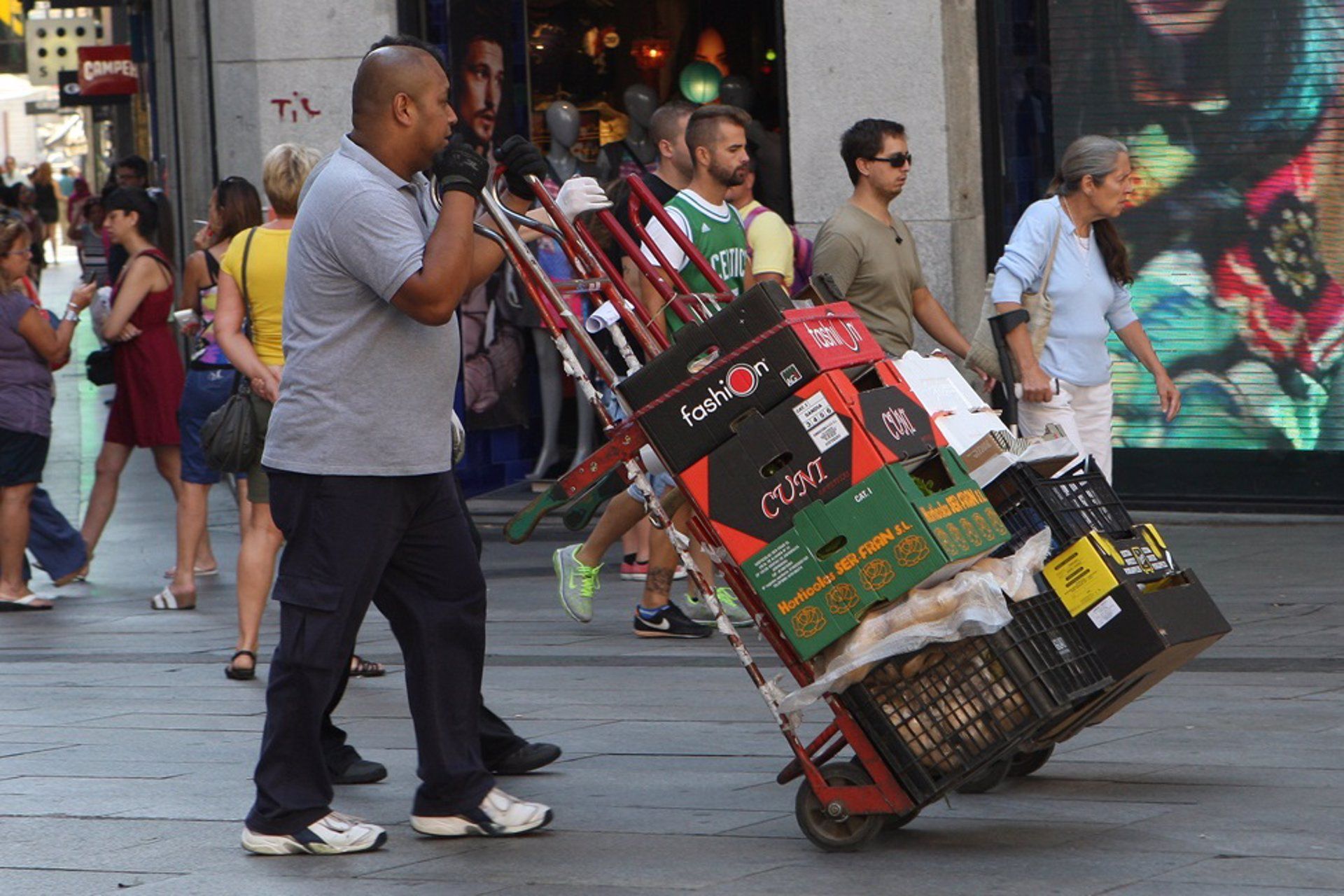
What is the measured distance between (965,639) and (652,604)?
3685 mm

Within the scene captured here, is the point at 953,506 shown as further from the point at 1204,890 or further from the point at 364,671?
the point at 364,671

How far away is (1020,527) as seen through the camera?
511 centimetres

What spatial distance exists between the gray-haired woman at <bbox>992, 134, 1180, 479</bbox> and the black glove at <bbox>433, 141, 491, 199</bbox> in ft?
9.22

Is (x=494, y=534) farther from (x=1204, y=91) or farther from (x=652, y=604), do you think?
(x=1204, y=91)

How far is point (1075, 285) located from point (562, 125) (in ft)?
20.6

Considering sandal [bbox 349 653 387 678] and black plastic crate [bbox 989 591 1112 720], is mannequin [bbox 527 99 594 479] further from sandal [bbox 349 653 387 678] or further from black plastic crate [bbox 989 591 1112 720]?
black plastic crate [bbox 989 591 1112 720]

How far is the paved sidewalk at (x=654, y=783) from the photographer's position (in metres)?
4.71

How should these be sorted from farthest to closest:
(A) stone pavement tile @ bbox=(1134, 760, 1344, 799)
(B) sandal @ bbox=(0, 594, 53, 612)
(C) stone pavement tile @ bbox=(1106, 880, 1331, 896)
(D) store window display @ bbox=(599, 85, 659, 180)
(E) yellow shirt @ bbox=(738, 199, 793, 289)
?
(D) store window display @ bbox=(599, 85, 659, 180)
(B) sandal @ bbox=(0, 594, 53, 612)
(E) yellow shirt @ bbox=(738, 199, 793, 289)
(A) stone pavement tile @ bbox=(1134, 760, 1344, 799)
(C) stone pavement tile @ bbox=(1106, 880, 1331, 896)

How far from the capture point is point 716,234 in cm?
818

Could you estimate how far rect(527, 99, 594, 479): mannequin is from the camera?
12.6m

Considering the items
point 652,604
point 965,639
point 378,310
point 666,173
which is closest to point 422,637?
point 378,310

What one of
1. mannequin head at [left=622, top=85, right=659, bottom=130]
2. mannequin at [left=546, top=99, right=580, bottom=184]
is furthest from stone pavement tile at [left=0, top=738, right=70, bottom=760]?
mannequin head at [left=622, top=85, right=659, bottom=130]

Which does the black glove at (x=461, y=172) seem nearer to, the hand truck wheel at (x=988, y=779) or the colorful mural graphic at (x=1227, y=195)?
the hand truck wheel at (x=988, y=779)

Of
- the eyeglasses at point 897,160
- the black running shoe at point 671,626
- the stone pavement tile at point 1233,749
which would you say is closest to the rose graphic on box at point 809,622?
the stone pavement tile at point 1233,749
